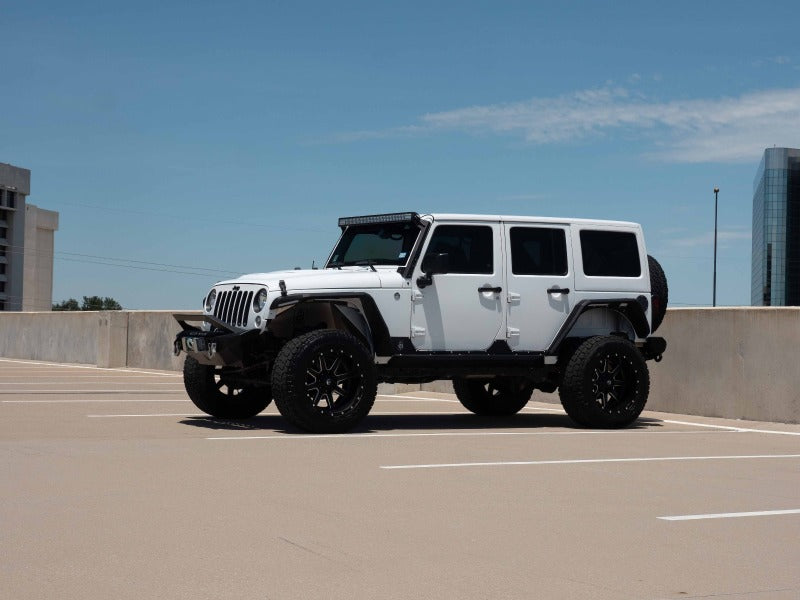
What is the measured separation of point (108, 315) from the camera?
27.1 meters

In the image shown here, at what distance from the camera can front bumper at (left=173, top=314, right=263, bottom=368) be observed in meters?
10.7

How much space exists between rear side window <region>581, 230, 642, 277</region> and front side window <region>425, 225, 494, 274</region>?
115 cm

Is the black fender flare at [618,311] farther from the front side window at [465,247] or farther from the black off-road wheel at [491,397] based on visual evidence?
the black off-road wheel at [491,397]

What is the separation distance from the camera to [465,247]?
38.5 ft

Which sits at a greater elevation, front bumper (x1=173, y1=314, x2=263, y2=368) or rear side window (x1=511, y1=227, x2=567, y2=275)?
rear side window (x1=511, y1=227, x2=567, y2=275)

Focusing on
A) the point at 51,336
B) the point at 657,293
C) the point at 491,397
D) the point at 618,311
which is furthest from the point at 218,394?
the point at 51,336

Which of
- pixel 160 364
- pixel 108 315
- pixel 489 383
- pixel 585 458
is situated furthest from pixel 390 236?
pixel 108 315

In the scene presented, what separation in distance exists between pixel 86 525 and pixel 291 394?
4.64 metres

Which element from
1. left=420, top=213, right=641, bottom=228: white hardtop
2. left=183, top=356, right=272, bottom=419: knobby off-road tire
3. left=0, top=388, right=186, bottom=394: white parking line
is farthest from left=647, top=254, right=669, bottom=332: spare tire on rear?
left=0, top=388, right=186, bottom=394: white parking line

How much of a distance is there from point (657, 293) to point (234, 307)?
4.62m

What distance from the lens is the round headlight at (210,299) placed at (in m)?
11.7

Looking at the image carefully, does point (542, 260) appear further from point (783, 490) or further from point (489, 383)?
point (783, 490)

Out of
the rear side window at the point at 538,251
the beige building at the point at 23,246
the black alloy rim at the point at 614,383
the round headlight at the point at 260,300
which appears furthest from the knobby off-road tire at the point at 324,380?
the beige building at the point at 23,246

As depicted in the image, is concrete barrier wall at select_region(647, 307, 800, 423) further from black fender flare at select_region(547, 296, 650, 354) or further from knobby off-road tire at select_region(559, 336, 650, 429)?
knobby off-road tire at select_region(559, 336, 650, 429)
